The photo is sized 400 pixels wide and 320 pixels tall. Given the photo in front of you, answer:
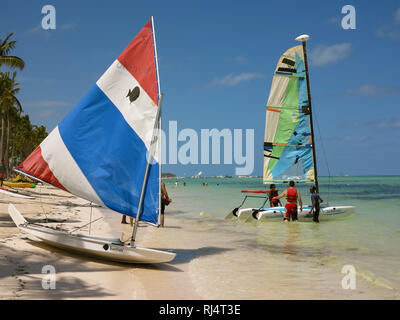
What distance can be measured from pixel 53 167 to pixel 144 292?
3.33 meters

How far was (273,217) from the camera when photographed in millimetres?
17500

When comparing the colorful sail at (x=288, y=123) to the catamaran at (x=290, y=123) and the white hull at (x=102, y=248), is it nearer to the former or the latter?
the catamaran at (x=290, y=123)

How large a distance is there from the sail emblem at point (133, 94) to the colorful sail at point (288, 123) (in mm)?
13453

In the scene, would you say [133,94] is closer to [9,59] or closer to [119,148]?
[119,148]

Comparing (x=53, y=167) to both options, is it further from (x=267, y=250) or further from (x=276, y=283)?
(x=267, y=250)

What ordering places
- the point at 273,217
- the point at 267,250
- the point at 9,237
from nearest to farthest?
the point at 9,237 → the point at 267,250 → the point at 273,217

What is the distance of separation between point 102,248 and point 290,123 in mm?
14514

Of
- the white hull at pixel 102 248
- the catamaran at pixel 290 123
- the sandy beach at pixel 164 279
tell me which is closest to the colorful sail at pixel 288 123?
the catamaran at pixel 290 123

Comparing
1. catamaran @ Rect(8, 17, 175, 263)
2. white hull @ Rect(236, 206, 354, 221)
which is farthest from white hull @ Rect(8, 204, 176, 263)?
white hull @ Rect(236, 206, 354, 221)

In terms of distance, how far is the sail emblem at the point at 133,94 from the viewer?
7.58 m

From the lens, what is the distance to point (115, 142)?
7.64 metres

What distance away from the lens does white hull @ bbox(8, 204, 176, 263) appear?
7.67m

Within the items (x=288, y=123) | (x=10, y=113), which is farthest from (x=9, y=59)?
(x=10, y=113)
